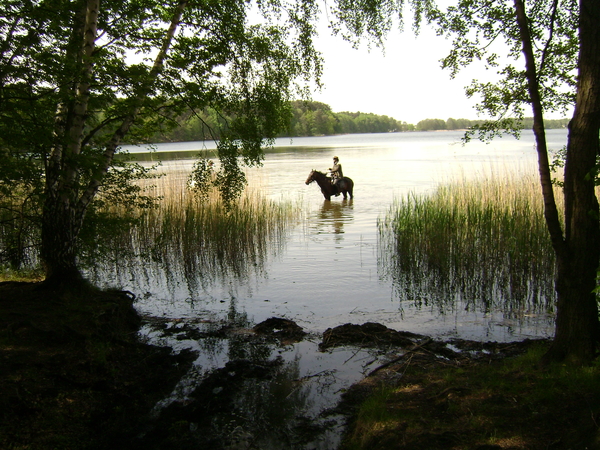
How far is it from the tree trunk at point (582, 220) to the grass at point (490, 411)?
291 millimetres

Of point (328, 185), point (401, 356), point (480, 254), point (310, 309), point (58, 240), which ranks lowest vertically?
point (310, 309)

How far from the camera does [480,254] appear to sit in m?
8.56

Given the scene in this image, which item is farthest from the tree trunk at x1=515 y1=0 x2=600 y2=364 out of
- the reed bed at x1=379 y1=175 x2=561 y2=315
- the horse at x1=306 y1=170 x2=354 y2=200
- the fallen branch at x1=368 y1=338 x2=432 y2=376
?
the horse at x1=306 y1=170 x2=354 y2=200

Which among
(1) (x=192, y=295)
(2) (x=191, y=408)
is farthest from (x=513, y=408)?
(1) (x=192, y=295)

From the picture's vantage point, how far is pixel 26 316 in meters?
5.20

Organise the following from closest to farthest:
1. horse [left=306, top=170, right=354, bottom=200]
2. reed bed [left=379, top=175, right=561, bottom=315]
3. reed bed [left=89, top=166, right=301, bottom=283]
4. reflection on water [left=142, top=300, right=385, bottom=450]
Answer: reflection on water [left=142, top=300, right=385, bottom=450]
reed bed [left=379, top=175, right=561, bottom=315]
reed bed [left=89, top=166, right=301, bottom=283]
horse [left=306, top=170, right=354, bottom=200]

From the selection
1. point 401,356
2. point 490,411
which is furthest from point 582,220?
point 401,356

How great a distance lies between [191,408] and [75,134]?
13.0 ft

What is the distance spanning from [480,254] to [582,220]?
4.88 meters

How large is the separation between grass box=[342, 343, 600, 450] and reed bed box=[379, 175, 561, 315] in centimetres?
325

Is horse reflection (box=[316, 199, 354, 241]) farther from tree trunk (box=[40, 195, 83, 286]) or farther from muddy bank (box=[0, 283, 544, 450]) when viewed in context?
tree trunk (box=[40, 195, 83, 286])

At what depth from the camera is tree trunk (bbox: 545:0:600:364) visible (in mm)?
3688

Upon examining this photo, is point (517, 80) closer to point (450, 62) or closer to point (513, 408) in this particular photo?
point (450, 62)

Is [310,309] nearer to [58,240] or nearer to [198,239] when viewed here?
[58,240]
